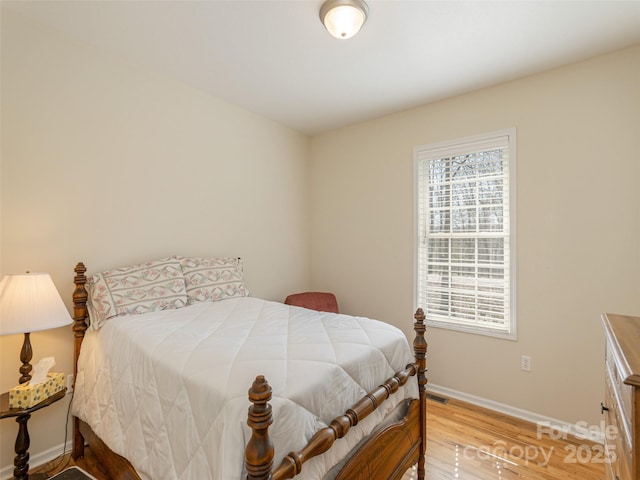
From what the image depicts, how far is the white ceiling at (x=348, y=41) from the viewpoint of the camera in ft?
5.95

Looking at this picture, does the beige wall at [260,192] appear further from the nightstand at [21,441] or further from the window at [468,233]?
the nightstand at [21,441]

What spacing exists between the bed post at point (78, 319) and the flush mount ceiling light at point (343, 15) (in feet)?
6.99

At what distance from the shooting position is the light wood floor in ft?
6.10

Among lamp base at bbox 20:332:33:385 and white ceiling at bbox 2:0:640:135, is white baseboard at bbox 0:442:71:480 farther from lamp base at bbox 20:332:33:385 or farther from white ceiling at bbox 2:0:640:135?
white ceiling at bbox 2:0:640:135

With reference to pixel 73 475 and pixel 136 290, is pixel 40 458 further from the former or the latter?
pixel 136 290

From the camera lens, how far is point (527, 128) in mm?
2482

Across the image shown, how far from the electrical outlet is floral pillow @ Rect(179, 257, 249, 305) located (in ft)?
7.66

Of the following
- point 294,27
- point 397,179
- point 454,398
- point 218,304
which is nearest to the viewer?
point 294,27

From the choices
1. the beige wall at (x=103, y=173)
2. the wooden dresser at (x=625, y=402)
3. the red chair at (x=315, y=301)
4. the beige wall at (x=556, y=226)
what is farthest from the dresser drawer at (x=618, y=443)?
the beige wall at (x=103, y=173)

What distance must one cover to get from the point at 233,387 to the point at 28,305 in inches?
53.3

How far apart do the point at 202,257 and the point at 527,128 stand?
2943 mm

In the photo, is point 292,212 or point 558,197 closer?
point 558,197

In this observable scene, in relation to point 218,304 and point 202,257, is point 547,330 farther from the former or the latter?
point 202,257

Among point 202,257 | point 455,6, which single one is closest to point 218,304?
point 202,257
